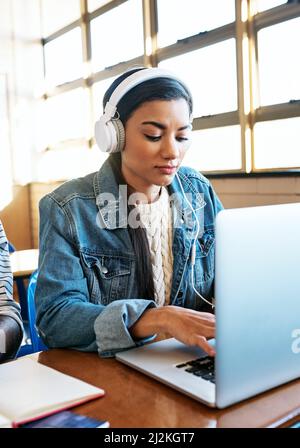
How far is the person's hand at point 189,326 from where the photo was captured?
84 centimetres

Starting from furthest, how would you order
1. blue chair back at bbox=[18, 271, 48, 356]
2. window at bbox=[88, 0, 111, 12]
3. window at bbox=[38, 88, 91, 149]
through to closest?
window at bbox=[38, 88, 91, 149] → window at bbox=[88, 0, 111, 12] → blue chair back at bbox=[18, 271, 48, 356]

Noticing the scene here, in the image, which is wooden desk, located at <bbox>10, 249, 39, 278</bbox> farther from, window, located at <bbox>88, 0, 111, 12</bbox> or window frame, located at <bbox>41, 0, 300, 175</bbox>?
window, located at <bbox>88, 0, 111, 12</bbox>

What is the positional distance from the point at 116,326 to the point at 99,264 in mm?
240

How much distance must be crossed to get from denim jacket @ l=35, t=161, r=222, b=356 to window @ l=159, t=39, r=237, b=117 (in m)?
1.80

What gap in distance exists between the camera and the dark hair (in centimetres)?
115

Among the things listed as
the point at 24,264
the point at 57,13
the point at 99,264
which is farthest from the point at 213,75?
the point at 57,13

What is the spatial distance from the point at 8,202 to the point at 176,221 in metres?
4.32

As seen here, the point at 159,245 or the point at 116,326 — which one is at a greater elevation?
the point at 159,245

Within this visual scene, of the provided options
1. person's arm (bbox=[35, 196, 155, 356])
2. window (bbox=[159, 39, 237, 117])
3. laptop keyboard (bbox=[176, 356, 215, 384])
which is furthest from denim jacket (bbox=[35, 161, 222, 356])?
window (bbox=[159, 39, 237, 117])

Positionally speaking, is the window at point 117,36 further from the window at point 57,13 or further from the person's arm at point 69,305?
the person's arm at point 69,305

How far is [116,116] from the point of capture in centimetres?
121

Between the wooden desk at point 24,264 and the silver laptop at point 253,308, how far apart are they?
1.84 metres

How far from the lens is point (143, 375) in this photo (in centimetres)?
81

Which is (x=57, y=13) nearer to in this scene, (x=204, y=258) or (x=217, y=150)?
(x=217, y=150)
